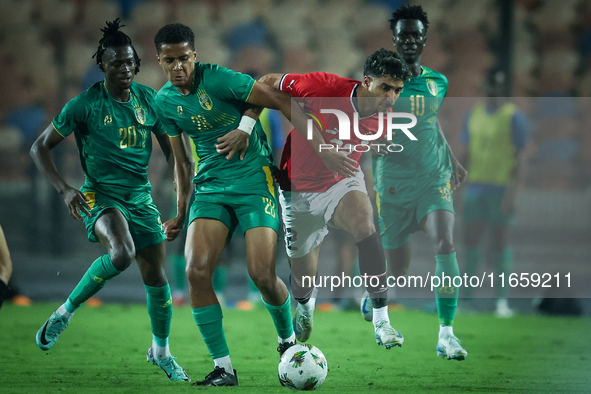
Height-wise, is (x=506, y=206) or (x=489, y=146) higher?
(x=489, y=146)

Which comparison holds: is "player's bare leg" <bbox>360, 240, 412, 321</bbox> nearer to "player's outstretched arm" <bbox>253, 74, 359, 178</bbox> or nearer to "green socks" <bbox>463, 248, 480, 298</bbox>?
"player's outstretched arm" <bbox>253, 74, 359, 178</bbox>

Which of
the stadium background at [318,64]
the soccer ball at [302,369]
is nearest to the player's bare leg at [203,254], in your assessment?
the soccer ball at [302,369]

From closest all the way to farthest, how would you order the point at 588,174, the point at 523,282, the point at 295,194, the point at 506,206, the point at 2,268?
the point at 2,268
the point at 295,194
the point at 506,206
the point at 523,282
the point at 588,174

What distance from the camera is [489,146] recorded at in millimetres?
7070

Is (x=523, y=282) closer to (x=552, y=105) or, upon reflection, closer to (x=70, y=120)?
(x=552, y=105)

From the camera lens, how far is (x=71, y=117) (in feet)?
14.1

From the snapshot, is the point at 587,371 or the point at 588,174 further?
the point at 588,174

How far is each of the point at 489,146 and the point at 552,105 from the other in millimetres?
3543

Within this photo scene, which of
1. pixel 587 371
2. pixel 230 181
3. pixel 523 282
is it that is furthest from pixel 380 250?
pixel 523 282

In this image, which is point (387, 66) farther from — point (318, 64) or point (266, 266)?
point (318, 64)

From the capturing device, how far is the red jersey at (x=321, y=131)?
435cm

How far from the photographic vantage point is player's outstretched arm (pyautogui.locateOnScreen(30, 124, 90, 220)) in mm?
4129

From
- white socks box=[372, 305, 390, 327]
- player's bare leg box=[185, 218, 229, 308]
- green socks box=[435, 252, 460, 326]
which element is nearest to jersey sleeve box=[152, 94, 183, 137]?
player's bare leg box=[185, 218, 229, 308]

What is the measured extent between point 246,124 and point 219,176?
34 centimetres
